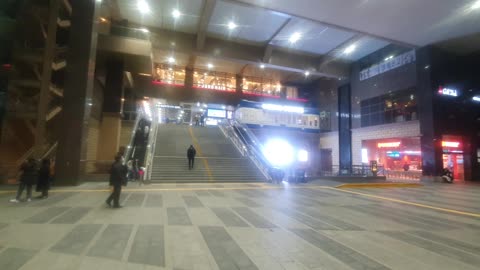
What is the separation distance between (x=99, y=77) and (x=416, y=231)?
21.5 metres

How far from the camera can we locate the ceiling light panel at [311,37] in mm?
20562

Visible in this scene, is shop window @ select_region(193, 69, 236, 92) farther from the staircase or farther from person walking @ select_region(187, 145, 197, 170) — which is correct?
person walking @ select_region(187, 145, 197, 170)

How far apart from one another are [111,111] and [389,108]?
79.9 feet

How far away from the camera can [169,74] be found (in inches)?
1149

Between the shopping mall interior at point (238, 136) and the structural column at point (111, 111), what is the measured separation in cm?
14

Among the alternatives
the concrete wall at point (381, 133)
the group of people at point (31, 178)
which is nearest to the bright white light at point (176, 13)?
the group of people at point (31, 178)

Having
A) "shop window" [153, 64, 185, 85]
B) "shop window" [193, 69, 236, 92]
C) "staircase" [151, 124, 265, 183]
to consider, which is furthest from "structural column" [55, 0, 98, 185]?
"shop window" [193, 69, 236, 92]

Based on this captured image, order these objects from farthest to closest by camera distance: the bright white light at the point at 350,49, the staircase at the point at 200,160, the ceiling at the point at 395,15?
the bright white light at the point at 350,49 → the ceiling at the point at 395,15 → the staircase at the point at 200,160

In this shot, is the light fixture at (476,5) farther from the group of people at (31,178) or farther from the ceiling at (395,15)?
the group of people at (31,178)

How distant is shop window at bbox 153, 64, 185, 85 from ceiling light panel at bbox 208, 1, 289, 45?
8703mm

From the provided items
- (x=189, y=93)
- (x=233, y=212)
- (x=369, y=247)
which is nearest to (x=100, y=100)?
(x=189, y=93)

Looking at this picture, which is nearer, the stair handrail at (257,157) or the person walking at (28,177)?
the person walking at (28,177)

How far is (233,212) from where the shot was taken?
6.51m

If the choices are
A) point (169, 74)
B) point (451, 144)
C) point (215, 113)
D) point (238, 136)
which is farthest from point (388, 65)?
point (169, 74)
